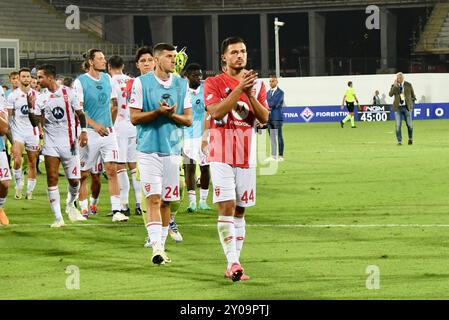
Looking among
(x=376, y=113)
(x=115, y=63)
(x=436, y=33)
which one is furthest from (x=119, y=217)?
(x=436, y=33)

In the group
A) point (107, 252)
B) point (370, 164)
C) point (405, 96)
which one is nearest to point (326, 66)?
point (405, 96)

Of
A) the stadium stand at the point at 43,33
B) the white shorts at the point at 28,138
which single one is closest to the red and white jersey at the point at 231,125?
the white shorts at the point at 28,138

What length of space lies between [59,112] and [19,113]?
5817 mm

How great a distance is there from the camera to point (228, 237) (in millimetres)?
10000

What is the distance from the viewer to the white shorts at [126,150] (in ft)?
53.0

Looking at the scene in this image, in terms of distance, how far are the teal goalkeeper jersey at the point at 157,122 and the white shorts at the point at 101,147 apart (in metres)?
4.44

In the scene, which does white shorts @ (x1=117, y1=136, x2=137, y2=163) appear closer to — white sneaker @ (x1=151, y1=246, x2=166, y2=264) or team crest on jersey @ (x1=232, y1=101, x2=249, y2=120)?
white sneaker @ (x1=151, y1=246, x2=166, y2=264)

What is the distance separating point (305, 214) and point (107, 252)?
450 centimetres

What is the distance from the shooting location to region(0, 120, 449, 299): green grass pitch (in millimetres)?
9469

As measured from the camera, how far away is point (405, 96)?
3181cm

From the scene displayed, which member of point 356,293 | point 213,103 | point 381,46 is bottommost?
point 356,293

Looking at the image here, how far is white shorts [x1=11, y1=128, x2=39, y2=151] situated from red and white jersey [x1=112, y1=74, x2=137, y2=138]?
4.22 metres

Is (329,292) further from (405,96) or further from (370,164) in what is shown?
(405,96)

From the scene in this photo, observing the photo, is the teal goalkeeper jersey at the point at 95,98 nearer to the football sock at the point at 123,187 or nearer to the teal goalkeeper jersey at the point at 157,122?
the football sock at the point at 123,187
